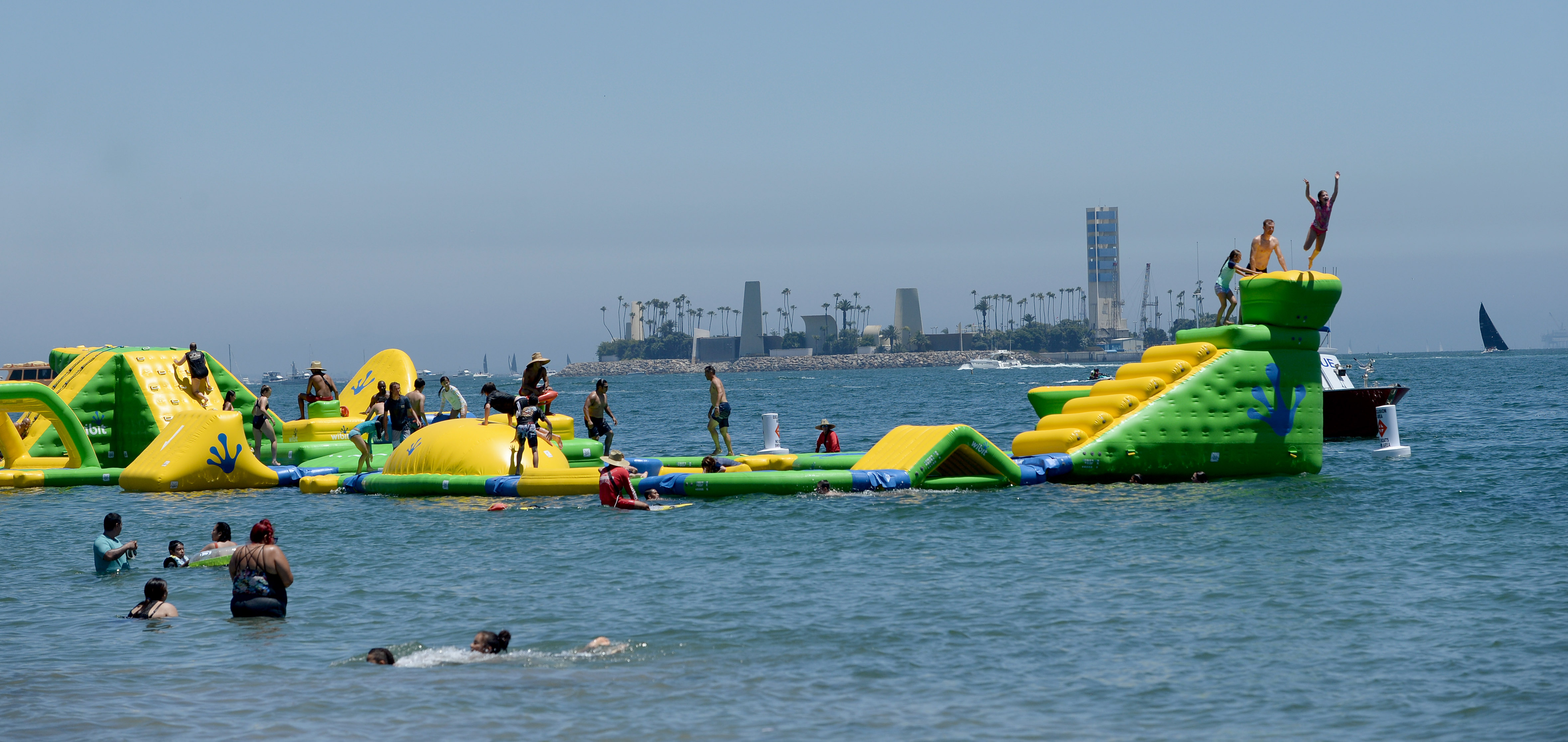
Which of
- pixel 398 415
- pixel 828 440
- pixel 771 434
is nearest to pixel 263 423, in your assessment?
pixel 398 415

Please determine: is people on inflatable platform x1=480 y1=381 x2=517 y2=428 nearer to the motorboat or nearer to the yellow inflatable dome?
the yellow inflatable dome

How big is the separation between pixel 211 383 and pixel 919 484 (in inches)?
640

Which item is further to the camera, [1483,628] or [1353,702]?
[1483,628]

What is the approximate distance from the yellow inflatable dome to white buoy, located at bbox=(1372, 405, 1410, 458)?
59.5 feet

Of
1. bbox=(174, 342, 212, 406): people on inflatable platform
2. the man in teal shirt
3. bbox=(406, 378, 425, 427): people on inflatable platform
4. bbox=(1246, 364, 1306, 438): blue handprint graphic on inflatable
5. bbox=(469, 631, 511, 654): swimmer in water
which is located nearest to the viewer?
bbox=(469, 631, 511, 654): swimmer in water

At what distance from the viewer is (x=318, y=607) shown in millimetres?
13523

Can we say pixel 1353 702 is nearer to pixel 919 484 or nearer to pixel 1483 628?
pixel 1483 628

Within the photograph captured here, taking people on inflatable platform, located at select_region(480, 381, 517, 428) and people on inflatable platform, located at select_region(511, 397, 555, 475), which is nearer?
people on inflatable platform, located at select_region(511, 397, 555, 475)

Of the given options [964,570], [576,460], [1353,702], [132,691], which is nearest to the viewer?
[1353,702]

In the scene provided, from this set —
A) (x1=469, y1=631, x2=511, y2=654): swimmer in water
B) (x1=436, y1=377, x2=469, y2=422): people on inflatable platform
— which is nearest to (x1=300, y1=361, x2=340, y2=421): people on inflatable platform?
(x1=436, y1=377, x2=469, y2=422): people on inflatable platform

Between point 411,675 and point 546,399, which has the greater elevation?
point 546,399

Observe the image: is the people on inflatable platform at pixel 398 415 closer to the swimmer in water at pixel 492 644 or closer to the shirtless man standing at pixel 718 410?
the shirtless man standing at pixel 718 410

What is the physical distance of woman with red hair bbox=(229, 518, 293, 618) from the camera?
12719 millimetres

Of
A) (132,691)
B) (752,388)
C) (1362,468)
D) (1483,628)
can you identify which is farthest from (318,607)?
(752,388)
